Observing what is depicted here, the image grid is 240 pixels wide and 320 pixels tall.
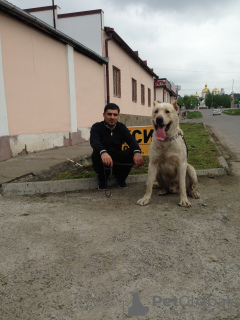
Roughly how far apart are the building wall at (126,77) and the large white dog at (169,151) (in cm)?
1044

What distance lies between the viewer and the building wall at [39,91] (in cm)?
641

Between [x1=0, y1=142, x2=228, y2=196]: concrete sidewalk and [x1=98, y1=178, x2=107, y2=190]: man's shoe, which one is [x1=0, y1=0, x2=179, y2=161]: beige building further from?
[x1=98, y1=178, x2=107, y2=190]: man's shoe

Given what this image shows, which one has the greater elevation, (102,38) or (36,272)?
(102,38)

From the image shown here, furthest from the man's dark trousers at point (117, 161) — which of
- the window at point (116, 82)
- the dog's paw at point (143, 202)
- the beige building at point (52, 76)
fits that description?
the window at point (116, 82)

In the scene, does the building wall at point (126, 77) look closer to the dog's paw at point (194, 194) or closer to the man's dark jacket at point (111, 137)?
the man's dark jacket at point (111, 137)

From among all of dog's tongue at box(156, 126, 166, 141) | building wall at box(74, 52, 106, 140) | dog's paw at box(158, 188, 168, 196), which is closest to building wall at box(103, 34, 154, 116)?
building wall at box(74, 52, 106, 140)

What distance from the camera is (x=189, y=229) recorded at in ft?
8.81

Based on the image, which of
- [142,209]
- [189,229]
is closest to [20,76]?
[142,209]

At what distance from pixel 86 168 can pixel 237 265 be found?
154 inches

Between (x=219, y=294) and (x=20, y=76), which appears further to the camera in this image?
(x=20, y=76)

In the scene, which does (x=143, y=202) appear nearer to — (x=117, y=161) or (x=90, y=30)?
(x=117, y=161)

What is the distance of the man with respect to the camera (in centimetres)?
416

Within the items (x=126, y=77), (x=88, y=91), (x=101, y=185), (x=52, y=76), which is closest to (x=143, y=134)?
(x=101, y=185)

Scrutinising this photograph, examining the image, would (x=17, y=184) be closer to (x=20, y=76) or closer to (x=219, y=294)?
(x=219, y=294)
